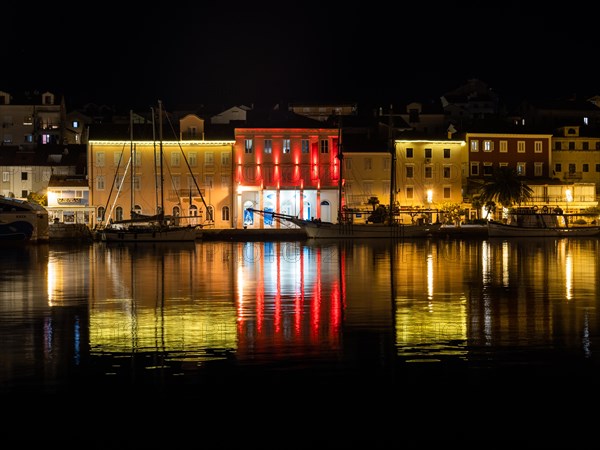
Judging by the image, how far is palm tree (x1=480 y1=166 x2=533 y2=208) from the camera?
8325cm

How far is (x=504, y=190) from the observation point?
83.3 metres

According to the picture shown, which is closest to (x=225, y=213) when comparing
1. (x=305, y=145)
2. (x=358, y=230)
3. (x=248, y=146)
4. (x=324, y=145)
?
(x=248, y=146)

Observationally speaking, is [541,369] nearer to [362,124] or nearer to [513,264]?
[513,264]

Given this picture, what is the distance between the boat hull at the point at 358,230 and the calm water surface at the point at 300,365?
44.7 meters

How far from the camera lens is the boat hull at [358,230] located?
7044 cm

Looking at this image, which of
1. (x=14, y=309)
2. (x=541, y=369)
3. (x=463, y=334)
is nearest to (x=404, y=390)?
(x=541, y=369)

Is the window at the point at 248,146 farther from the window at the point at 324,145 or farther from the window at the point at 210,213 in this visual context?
the window at the point at 324,145

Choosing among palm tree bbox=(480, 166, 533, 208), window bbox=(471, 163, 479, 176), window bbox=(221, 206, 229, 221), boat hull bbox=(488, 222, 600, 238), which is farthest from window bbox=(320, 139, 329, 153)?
boat hull bbox=(488, 222, 600, 238)

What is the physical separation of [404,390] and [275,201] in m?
71.9

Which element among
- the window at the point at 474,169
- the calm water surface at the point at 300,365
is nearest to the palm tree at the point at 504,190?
the window at the point at 474,169

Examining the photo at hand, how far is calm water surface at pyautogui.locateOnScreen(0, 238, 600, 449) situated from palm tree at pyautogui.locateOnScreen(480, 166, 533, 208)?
2299 inches

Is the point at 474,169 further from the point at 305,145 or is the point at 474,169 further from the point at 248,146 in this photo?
the point at 248,146

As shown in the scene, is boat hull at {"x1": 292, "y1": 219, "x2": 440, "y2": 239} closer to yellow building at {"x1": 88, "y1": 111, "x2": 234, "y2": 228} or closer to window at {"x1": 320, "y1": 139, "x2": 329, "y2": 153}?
yellow building at {"x1": 88, "y1": 111, "x2": 234, "y2": 228}

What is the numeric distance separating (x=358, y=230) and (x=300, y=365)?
5801 centimetres
